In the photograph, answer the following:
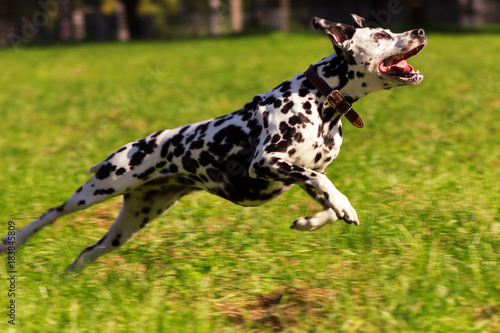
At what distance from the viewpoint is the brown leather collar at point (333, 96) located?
18.2ft

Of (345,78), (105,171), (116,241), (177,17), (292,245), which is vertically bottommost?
(177,17)

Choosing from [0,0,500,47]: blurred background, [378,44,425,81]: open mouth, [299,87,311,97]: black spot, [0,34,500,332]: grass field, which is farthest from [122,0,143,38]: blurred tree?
[378,44,425,81]: open mouth

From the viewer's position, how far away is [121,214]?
21.4 feet

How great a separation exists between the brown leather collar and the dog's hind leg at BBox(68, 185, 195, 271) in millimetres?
1563

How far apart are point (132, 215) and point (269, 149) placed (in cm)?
166

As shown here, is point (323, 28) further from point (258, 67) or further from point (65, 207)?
point (258, 67)

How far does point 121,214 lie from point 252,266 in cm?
131

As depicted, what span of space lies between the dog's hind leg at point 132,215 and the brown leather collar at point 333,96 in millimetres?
1563

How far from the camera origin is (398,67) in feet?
18.2

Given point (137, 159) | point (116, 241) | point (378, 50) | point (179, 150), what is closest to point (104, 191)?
point (137, 159)

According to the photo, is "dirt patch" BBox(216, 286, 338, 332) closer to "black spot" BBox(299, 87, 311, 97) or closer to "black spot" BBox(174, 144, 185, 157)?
"black spot" BBox(174, 144, 185, 157)

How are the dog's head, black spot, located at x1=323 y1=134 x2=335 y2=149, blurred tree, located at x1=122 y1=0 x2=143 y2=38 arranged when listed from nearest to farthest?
the dog's head, black spot, located at x1=323 y1=134 x2=335 y2=149, blurred tree, located at x1=122 y1=0 x2=143 y2=38

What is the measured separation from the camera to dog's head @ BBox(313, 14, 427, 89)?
17.9ft

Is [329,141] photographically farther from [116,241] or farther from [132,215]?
[116,241]
